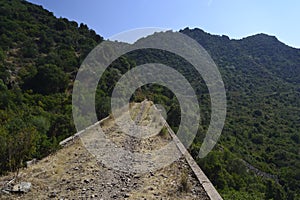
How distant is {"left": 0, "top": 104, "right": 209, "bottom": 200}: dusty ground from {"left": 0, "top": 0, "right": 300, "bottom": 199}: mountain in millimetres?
720

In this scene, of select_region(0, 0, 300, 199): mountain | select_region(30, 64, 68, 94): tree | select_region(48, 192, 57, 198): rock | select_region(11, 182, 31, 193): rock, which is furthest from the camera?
select_region(30, 64, 68, 94): tree

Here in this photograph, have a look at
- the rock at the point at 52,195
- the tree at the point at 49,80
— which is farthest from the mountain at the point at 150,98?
the rock at the point at 52,195

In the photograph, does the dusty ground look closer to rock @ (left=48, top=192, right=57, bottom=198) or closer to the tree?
rock @ (left=48, top=192, right=57, bottom=198)

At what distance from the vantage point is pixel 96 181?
554cm

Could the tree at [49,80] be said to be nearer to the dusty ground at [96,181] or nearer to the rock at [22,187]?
the dusty ground at [96,181]

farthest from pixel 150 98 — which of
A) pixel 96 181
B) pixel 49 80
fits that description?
pixel 96 181

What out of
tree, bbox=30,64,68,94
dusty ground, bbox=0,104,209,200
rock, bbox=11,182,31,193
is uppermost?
tree, bbox=30,64,68,94

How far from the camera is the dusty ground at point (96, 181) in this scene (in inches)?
193

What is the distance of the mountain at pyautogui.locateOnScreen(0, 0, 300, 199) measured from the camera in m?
9.91

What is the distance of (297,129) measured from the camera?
118 feet

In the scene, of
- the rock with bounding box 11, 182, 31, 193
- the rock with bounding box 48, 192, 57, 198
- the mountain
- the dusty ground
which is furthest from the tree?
the rock with bounding box 48, 192, 57, 198

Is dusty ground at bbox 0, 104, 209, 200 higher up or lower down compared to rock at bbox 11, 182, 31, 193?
lower down

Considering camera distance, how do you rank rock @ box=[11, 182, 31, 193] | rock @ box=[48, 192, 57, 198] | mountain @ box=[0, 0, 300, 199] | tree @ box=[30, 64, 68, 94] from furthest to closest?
tree @ box=[30, 64, 68, 94], mountain @ box=[0, 0, 300, 199], rock @ box=[11, 182, 31, 193], rock @ box=[48, 192, 57, 198]

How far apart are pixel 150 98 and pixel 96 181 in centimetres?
2162
